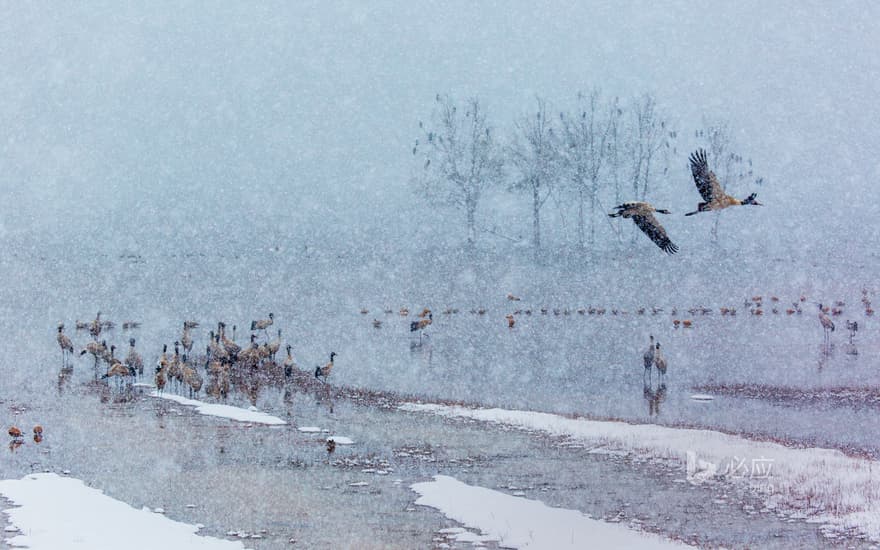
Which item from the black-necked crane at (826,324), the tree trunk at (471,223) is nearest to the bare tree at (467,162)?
the tree trunk at (471,223)

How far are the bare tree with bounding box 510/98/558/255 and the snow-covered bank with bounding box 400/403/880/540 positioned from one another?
53567 millimetres

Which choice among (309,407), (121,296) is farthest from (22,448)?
(121,296)

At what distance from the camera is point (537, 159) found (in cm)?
7344

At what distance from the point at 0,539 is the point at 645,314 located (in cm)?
3125

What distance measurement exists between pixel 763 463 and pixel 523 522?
4.49m

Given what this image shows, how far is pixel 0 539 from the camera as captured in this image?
10.3 meters

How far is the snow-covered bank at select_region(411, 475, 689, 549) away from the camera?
10.6m

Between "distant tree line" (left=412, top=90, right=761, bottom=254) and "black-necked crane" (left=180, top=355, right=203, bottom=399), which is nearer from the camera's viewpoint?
"black-necked crane" (left=180, top=355, right=203, bottom=399)

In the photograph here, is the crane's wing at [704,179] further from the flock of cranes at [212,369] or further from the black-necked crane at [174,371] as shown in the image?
the black-necked crane at [174,371]

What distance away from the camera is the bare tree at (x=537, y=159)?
72.0 m

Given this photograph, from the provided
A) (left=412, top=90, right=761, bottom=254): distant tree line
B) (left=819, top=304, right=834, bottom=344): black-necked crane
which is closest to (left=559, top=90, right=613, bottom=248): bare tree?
(left=412, top=90, right=761, bottom=254): distant tree line

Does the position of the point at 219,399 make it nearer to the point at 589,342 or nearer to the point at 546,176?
the point at 589,342

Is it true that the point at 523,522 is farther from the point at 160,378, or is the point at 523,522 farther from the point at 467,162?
the point at 467,162

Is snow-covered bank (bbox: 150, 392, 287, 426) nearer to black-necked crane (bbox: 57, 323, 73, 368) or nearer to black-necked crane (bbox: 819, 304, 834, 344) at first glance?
black-necked crane (bbox: 57, 323, 73, 368)
